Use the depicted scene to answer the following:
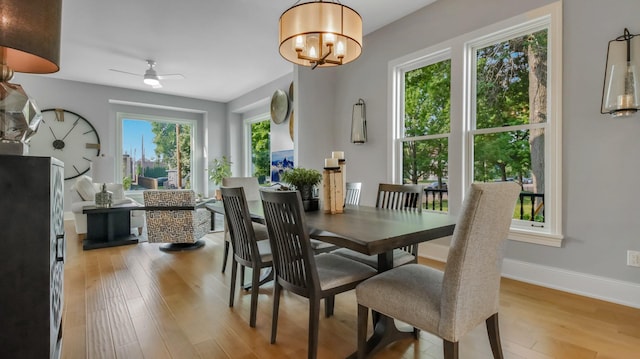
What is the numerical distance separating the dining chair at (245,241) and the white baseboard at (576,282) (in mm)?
2287

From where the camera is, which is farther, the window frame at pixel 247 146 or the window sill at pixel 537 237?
the window frame at pixel 247 146

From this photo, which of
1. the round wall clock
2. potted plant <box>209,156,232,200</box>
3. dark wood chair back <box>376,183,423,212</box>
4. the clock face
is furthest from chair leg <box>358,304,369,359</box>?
potted plant <box>209,156,232,200</box>

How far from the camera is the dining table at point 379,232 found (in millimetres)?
1334

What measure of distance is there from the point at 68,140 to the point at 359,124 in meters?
5.81

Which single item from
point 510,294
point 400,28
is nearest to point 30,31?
point 510,294

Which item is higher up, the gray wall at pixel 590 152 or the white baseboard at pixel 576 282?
the gray wall at pixel 590 152

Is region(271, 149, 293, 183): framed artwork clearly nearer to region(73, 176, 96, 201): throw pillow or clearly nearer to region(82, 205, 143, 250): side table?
region(82, 205, 143, 250): side table

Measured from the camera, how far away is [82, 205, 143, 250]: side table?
412 cm

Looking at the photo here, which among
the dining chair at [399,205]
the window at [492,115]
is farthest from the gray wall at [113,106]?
the dining chair at [399,205]

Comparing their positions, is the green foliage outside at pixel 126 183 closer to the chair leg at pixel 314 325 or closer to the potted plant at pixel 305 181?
the potted plant at pixel 305 181

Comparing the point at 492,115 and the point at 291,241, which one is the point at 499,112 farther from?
the point at 291,241

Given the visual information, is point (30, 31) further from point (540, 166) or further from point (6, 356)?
point (540, 166)

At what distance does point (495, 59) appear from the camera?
123 inches

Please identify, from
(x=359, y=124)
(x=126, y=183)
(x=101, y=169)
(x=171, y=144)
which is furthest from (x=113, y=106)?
(x=359, y=124)
